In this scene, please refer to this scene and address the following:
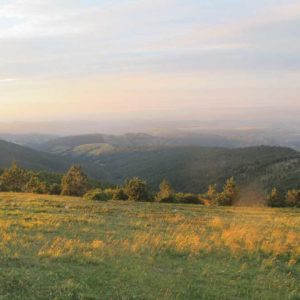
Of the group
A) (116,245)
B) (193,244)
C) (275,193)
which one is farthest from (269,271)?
(275,193)

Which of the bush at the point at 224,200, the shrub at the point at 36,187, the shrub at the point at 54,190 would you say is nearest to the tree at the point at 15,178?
the shrub at the point at 36,187

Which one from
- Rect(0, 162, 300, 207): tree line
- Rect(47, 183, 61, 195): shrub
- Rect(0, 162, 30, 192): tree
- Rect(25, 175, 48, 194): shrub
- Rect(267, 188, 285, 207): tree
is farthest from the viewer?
Rect(0, 162, 30, 192): tree

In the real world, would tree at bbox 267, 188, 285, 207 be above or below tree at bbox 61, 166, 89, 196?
below

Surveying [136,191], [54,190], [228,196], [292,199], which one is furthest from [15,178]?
[292,199]

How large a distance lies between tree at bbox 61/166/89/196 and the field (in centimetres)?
3991

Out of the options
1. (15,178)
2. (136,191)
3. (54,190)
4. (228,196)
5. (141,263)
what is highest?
(141,263)

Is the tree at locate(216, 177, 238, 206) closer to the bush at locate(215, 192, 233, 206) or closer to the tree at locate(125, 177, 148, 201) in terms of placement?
the bush at locate(215, 192, 233, 206)

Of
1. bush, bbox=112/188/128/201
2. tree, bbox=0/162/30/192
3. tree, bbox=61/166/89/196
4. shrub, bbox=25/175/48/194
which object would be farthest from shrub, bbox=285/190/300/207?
tree, bbox=0/162/30/192

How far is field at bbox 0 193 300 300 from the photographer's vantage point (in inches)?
405

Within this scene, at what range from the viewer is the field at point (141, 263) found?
1028 centimetres

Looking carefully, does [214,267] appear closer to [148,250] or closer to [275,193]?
[148,250]

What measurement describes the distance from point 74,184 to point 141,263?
52744mm

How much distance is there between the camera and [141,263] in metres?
13.2

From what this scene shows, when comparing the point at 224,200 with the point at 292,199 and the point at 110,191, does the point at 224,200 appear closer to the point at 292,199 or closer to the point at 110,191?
the point at 292,199
